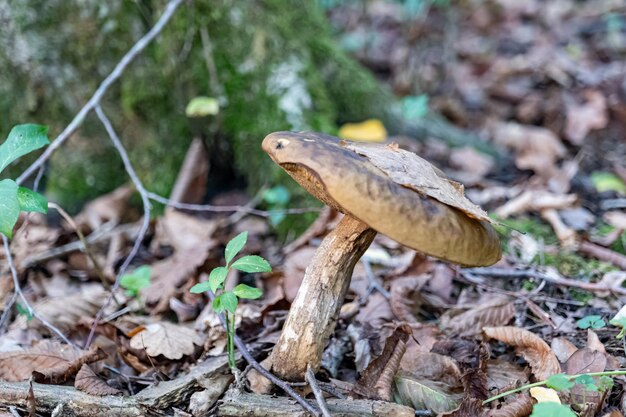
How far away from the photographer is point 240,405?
2115 millimetres

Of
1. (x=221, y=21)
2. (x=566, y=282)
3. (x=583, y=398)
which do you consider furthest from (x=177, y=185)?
(x=583, y=398)

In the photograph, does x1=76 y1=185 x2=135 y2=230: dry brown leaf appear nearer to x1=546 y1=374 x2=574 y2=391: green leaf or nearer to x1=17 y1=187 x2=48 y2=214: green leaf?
x1=17 y1=187 x2=48 y2=214: green leaf

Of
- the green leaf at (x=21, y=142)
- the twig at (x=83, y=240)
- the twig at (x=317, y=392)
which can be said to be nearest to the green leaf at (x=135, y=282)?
the twig at (x=83, y=240)

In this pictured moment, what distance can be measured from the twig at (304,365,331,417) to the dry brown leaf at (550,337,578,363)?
111 cm

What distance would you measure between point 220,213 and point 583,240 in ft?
8.49

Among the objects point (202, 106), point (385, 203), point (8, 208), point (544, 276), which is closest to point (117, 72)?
point (202, 106)

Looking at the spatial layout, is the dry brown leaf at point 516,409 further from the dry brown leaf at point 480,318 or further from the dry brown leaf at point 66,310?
the dry brown leaf at point 66,310

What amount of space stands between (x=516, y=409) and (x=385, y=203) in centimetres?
99

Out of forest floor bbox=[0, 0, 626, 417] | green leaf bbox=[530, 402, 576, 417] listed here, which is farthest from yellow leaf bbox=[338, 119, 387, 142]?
green leaf bbox=[530, 402, 576, 417]

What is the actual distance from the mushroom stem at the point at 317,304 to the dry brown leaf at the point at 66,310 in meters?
1.35

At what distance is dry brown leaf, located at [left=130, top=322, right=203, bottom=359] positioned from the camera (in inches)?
99.4

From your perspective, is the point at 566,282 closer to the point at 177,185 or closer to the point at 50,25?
the point at 177,185

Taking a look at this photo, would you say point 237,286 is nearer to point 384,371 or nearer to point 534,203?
point 384,371

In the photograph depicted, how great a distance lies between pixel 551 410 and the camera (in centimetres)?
169
